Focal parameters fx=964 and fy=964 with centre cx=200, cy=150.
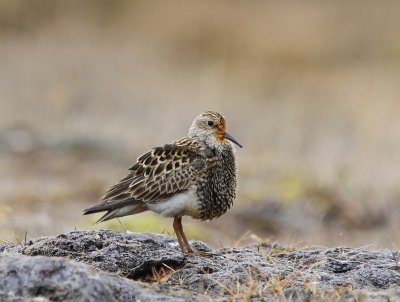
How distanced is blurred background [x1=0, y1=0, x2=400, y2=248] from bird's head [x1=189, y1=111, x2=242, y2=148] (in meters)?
1.01

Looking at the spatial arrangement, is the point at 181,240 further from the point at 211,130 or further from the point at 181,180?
the point at 211,130

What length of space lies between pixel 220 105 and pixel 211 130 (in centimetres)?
1273

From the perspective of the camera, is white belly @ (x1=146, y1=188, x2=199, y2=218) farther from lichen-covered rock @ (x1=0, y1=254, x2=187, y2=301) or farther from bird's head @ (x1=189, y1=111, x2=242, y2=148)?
lichen-covered rock @ (x1=0, y1=254, x2=187, y2=301)

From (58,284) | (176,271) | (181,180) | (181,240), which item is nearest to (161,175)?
(181,180)

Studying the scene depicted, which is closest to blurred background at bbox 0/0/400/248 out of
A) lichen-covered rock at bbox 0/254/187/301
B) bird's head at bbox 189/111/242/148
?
bird's head at bbox 189/111/242/148

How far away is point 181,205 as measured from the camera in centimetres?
801

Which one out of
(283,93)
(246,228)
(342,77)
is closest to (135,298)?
(246,228)

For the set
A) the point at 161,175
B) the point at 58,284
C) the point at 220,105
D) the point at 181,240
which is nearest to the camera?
the point at 58,284

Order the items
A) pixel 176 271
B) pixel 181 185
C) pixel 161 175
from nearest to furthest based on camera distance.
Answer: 1. pixel 176 271
2. pixel 181 185
3. pixel 161 175

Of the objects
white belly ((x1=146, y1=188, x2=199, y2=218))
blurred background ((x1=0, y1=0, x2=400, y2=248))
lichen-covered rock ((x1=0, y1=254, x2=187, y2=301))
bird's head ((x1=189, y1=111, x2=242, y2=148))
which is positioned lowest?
lichen-covered rock ((x1=0, y1=254, x2=187, y2=301))

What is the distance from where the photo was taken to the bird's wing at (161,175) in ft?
26.6

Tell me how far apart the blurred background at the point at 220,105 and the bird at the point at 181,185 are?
0.91 metres

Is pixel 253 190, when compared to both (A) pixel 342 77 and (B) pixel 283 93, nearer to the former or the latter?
(B) pixel 283 93

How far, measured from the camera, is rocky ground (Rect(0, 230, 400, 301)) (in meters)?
6.31
